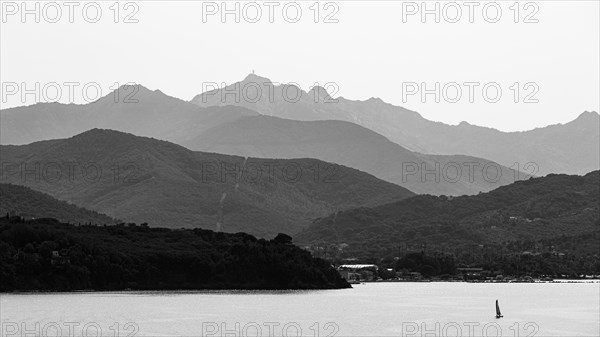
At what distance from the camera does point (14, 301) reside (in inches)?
7042

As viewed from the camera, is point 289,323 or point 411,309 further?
point 411,309

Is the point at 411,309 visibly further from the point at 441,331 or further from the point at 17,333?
the point at 17,333

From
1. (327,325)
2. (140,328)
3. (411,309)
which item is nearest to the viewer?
(140,328)

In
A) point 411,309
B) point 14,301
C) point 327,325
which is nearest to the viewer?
point 327,325

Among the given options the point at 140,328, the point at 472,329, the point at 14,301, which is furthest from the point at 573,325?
the point at 14,301

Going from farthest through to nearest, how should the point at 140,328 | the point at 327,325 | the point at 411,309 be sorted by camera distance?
the point at 411,309
the point at 327,325
the point at 140,328

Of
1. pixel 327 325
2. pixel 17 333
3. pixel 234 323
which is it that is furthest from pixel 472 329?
pixel 17 333

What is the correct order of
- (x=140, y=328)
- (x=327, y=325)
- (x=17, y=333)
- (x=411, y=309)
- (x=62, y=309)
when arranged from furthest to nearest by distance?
(x=411, y=309), (x=62, y=309), (x=327, y=325), (x=140, y=328), (x=17, y=333)

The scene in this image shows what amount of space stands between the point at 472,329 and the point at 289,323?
22.8m

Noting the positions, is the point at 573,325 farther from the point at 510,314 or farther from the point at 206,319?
the point at 206,319

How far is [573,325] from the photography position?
15888cm

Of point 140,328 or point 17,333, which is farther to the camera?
point 140,328

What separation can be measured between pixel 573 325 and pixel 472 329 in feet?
48.5

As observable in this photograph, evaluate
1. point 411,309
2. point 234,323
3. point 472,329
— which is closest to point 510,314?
point 411,309
